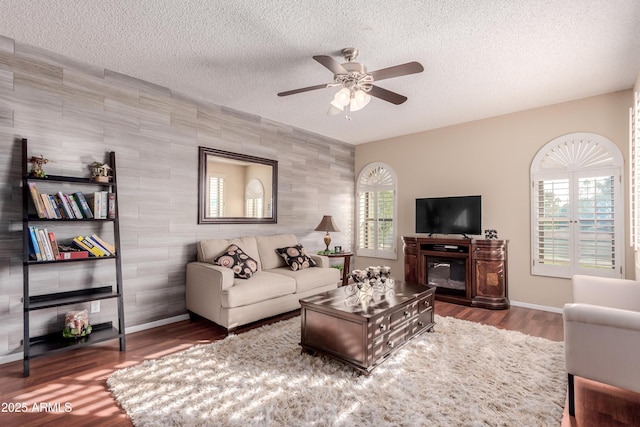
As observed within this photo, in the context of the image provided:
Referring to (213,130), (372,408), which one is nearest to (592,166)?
(372,408)

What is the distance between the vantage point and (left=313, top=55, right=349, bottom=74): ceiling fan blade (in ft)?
7.53

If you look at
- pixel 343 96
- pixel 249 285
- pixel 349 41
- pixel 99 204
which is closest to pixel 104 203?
pixel 99 204

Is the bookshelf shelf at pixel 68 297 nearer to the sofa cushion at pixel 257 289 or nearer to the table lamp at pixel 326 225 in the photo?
the sofa cushion at pixel 257 289

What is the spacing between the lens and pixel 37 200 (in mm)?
2582

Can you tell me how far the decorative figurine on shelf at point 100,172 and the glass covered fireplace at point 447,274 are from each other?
14.1ft

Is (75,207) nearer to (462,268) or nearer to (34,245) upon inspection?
(34,245)

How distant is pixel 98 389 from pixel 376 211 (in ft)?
15.7

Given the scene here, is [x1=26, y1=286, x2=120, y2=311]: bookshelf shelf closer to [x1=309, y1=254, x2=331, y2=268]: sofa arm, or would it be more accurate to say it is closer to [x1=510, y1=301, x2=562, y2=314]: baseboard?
[x1=309, y1=254, x2=331, y2=268]: sofa arm

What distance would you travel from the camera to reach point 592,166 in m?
3.83

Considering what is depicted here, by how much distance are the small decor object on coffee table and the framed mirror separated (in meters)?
1.51

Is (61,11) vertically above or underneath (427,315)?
above

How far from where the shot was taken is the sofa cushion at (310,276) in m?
3.87

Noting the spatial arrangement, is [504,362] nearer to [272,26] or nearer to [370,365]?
[370,365]

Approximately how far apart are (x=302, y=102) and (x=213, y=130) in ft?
3.97
